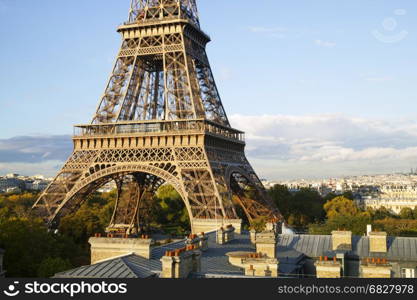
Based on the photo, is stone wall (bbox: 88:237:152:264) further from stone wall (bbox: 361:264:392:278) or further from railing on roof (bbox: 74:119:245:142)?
railing on roof (bbox: 74:119:245:142)

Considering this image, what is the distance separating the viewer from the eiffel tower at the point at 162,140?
4156 cm

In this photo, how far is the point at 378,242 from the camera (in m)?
20.5

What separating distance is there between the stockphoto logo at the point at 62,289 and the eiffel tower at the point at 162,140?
82.8 feet

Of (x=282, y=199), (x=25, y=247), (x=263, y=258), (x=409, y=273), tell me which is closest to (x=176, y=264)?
(x=263, y=258)

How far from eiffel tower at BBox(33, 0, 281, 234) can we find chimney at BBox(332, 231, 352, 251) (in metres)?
15.3

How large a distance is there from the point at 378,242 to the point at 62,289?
14.3 meters

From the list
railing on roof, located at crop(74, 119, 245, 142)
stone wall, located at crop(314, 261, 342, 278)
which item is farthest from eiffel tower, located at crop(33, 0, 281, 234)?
stone wall, located at crop(314, 261, 342, 278)

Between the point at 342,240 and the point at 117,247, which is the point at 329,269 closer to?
the point at 342,240

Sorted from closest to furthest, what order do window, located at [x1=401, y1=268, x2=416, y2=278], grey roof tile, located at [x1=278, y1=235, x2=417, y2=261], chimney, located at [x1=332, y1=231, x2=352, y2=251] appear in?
window, located at [x1=401, y1=268, x2=416, y2=278] < grey roof tile, located at [x1=278, y1=235, x2=417, y2=261] < chimney, located at [x1=332, y1=231, x2=352, y2=251]

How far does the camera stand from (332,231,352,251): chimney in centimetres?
2100

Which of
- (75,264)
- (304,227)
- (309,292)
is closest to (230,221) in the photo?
(75,264)

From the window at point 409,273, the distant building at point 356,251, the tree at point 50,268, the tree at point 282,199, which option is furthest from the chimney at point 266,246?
the tree at point 282,199

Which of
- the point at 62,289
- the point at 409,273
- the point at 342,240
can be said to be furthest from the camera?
the point at 342,240

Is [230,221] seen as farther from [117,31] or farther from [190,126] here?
[117,31]
